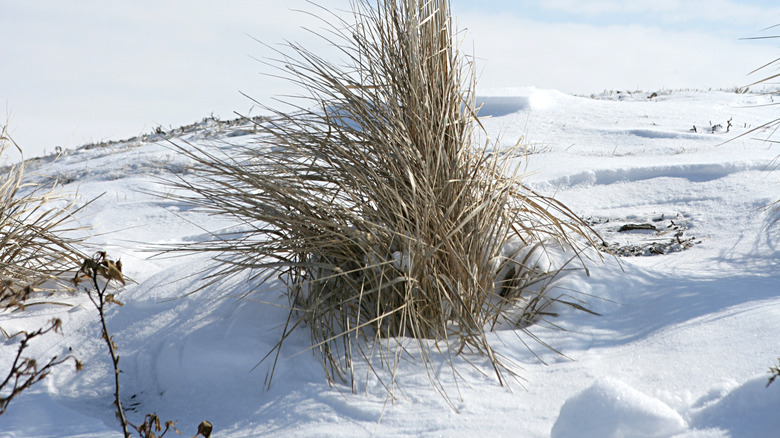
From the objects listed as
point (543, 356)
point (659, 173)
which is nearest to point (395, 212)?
point (543, 356)

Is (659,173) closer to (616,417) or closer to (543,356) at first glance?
(543,356)

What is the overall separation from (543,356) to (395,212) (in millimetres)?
652

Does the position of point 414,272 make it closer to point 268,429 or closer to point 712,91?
point 268,429

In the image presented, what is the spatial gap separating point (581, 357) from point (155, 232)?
103 inches

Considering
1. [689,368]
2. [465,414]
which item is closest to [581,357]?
[689,368]

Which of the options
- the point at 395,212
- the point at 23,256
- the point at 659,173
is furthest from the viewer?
the point at 659,173

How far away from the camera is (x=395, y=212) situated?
1.87m

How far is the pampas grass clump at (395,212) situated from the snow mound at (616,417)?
1.29 ft

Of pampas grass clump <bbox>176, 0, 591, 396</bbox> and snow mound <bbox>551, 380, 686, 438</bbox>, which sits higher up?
pampas grass clump <bbox>176, 0, 591, 396</bbox>

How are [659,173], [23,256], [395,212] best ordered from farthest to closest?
1. [659,173]
2. [23,256]
3. [395,212]

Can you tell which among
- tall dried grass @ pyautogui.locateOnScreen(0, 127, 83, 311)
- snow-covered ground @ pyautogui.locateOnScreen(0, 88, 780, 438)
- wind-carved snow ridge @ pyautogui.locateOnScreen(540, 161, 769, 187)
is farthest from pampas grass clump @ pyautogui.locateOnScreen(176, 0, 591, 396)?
wind-carved snow ridge @ pyautogui.locateOnScreen(540, 161, 769, 187)

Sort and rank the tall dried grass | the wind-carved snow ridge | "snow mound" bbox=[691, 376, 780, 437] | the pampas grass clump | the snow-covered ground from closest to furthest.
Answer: "snow mound" bbox=[691, 376, 780, 437], the snow-covered ground, the pampas grass clump, the tall dried grass, the wind-carved snow ridge

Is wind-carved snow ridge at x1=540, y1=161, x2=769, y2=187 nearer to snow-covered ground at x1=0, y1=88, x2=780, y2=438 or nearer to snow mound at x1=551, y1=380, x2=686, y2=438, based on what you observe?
snow-covered ground at x1=0, y1=88, x2=780, y2=438

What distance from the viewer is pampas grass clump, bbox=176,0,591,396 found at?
6.28 feet
